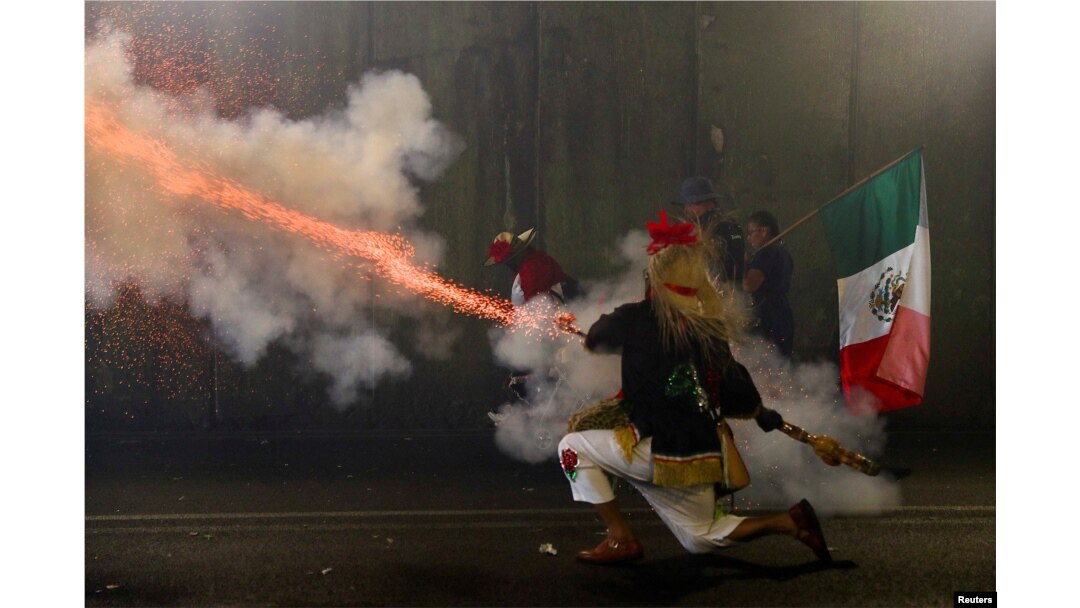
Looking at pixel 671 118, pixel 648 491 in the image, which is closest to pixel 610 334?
pixel 648 491

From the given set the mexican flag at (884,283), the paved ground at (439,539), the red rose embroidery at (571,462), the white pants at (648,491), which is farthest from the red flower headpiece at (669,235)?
the mexican flag at (884,283)

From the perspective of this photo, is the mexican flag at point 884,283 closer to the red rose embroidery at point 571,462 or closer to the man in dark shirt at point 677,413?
the man in dark shirt at point 677,413

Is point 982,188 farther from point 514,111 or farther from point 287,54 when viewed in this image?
point 287,54

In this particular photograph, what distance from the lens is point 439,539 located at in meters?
4.52

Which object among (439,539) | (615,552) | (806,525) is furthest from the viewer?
(439,539)

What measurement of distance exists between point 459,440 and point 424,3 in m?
3.03

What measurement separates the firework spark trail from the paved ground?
1.22 metres

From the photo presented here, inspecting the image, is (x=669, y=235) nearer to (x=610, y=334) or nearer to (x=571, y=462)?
(x=610, y=334)

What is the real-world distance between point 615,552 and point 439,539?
2.92 feet

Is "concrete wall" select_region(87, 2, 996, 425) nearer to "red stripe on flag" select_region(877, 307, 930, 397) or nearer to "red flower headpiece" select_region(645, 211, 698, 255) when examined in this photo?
"red stripe on flag" select_region(877, 307, 930, 397)

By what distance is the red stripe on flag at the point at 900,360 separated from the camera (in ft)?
16.9

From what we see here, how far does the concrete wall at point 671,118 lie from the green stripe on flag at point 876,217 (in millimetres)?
1322

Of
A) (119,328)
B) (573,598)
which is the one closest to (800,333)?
(573,598)

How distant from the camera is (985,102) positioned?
6742 mm
